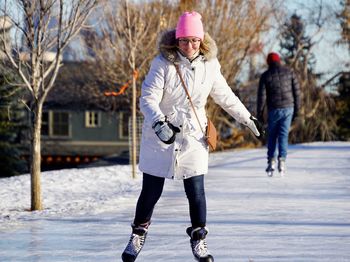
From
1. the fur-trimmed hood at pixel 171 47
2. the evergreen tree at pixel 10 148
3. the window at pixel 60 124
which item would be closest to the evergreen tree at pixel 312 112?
the evergreen tree at pixel 10 148

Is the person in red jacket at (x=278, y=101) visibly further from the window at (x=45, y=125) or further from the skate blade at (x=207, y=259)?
the window at (x=45, y=125)

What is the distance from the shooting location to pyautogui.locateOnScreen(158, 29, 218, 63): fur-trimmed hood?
4383mm

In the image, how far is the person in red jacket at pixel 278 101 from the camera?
9898mm

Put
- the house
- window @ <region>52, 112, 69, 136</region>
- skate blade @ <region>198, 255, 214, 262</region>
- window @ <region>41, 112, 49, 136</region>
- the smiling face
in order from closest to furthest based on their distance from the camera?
skate blade @ <region>198, 255, 214, 262</region>, the smiling face, the house, window @ <region>41, 112, 49, 136</region>, window @ <region>52, 112, 69, 136</region>

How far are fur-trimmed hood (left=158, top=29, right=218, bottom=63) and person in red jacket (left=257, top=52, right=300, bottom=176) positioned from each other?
17.7 ft

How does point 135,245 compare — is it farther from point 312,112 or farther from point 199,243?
point 312,112

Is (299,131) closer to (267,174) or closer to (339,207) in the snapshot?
(267,174)

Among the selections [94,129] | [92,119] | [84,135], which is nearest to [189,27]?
[94,129]

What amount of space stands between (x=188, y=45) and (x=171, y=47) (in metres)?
0.11

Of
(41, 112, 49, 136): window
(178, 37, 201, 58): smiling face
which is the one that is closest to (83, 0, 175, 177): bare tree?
(178, 37, 201, 58): smiling face

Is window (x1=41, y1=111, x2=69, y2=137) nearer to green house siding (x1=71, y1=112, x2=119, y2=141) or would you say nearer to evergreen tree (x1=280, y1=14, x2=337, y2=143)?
green house siding (x1=71, y1=112, x2=119, y2=141)

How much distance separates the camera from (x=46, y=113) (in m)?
38.5

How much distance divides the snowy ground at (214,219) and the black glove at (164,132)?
106 cm

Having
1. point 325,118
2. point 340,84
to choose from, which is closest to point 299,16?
point 340,84
